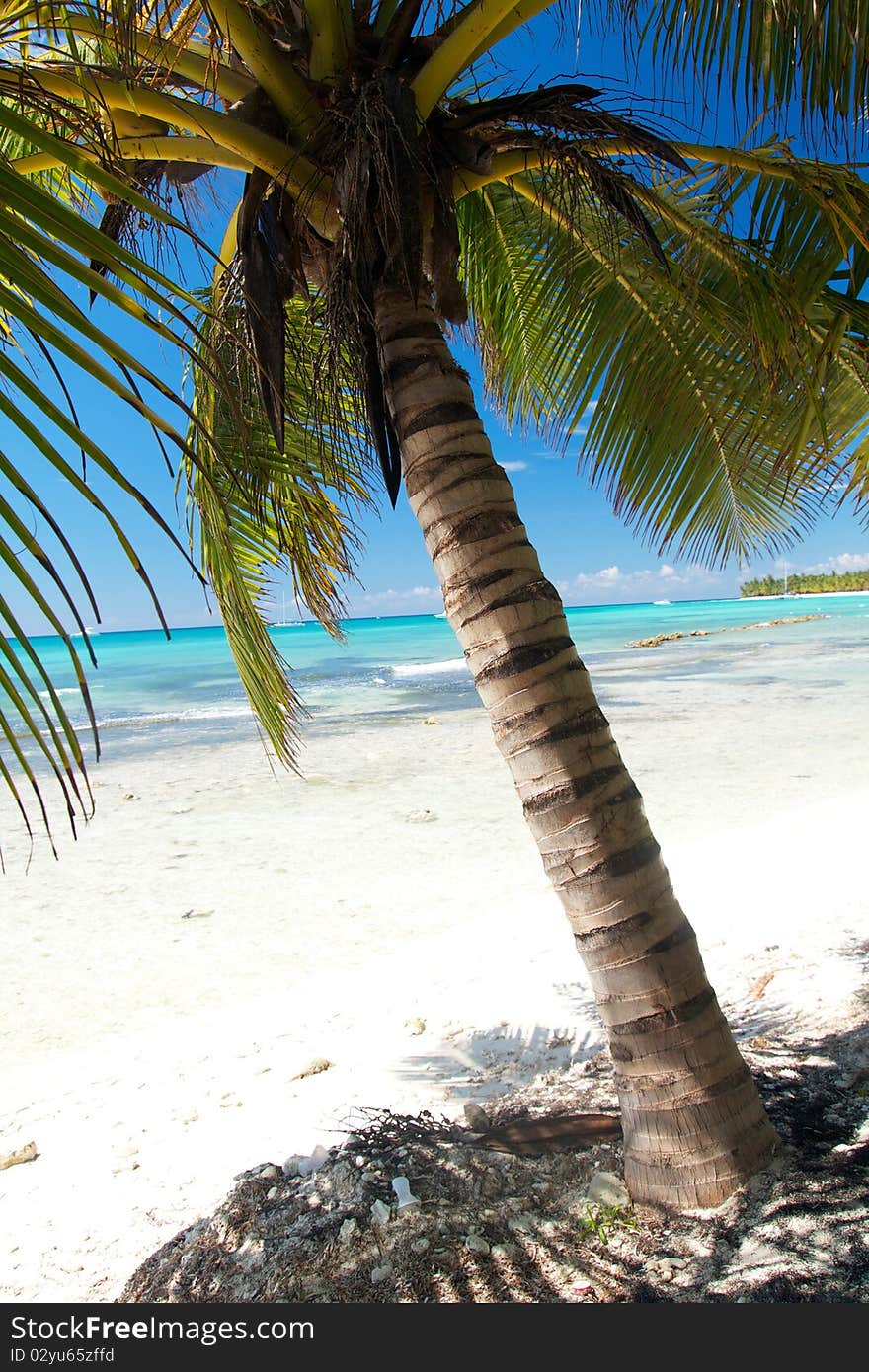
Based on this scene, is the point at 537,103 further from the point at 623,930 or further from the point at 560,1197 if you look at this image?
the point at 560,1197

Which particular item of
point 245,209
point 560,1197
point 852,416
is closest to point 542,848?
point 560,1197

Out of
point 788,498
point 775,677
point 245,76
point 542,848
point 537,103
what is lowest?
point 775,677

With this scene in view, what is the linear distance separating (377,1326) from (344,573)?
3.41m

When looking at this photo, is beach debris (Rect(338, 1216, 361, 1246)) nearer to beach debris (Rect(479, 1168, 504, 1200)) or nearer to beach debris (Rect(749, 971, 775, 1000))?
beach debris (Rect(479, 1168, 504, 1200))

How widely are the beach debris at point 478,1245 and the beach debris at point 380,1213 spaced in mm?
257

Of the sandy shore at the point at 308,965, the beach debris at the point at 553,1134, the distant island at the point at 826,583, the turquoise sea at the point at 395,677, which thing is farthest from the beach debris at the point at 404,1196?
the distant island at the point at 826,583

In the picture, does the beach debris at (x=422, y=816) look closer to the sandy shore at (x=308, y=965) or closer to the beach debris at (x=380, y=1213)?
the sandy shore at (x=308, y=965)

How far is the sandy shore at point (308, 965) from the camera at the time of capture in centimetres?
329

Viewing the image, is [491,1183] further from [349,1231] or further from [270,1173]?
[270,1173]

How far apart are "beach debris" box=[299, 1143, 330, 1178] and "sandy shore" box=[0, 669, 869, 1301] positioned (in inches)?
8.1

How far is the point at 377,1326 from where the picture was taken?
6.86ft

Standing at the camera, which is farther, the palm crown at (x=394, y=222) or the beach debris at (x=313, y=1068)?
the beach debris at (x=313, y=1068)

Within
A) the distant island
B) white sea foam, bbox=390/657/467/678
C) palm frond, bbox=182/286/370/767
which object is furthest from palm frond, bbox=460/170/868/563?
the distant island

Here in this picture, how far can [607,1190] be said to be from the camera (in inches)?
97.5
